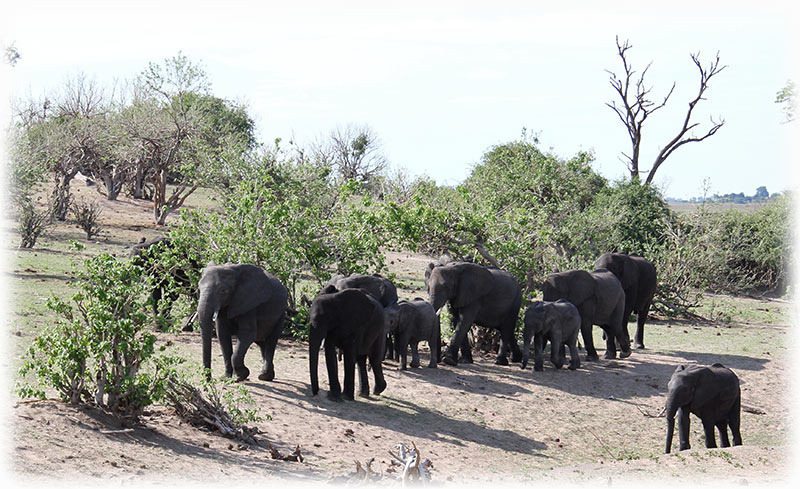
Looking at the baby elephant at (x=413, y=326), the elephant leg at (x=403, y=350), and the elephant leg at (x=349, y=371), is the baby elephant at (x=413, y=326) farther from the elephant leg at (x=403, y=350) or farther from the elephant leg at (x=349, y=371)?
A: the elephant leg at (x=349, y=371)

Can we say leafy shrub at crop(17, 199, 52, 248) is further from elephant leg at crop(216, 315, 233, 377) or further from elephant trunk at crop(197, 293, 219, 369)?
elephant trunk at crop(197, 293, 219, 369)

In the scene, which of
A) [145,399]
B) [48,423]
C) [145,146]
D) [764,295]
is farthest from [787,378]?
[145,146]

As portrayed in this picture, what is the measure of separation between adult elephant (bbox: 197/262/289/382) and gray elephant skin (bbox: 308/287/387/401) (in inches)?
36.1

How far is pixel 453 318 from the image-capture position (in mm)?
17047

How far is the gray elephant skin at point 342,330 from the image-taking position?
40.0 ft

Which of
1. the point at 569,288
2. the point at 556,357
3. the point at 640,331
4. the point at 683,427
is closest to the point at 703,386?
the point at 683,427

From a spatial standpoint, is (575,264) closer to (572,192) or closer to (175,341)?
(572,192)

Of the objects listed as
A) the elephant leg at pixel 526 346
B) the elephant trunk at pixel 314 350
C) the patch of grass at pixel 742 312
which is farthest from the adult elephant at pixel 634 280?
the elephant trunk at pixel 314 350

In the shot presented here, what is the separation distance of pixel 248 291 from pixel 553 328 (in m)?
6.14

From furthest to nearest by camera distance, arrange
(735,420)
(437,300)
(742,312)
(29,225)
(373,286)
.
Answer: (742,312) < (29,225) < (437,300) < (373,286) < (735,420)

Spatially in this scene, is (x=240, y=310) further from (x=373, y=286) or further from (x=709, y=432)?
(x=709, y=432)

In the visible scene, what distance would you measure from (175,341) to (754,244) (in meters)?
27.7

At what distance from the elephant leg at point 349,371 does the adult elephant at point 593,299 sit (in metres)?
6.24

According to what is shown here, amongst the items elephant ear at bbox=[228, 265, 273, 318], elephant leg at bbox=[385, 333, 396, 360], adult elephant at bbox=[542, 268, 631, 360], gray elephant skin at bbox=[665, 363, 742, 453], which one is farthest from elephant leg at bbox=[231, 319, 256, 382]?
adult elephant at bbox=[542, 268, 631, 360]
